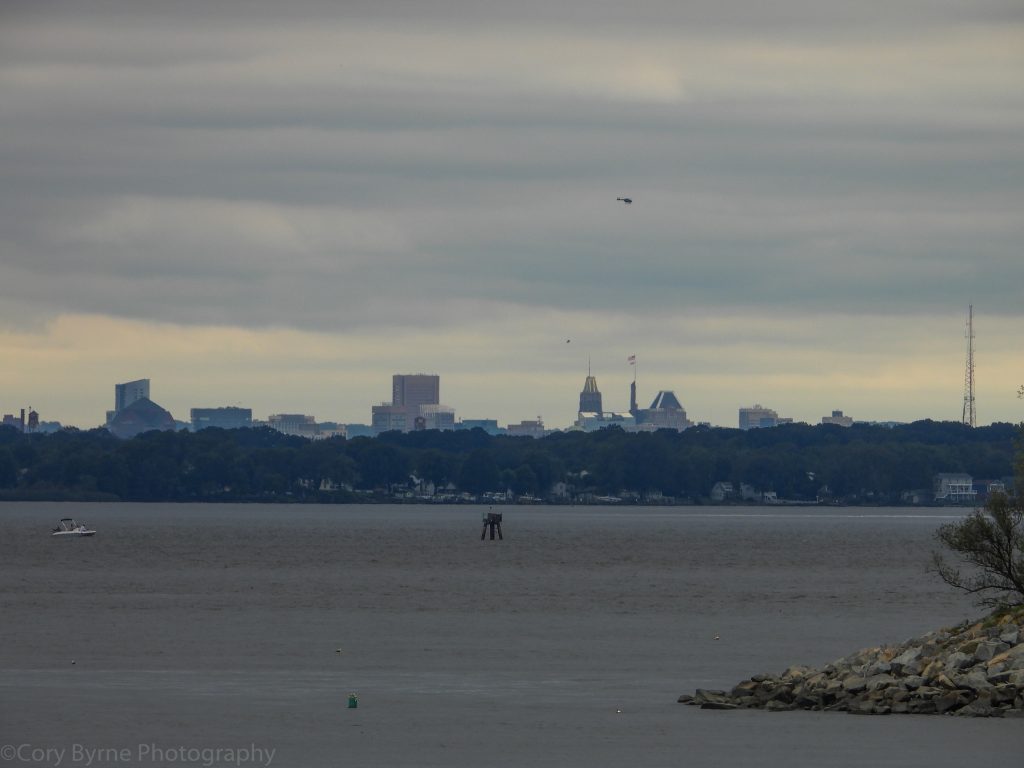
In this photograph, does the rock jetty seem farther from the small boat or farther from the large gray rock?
the small boat

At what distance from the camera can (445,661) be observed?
5234cm

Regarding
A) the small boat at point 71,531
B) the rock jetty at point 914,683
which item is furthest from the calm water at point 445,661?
the small boat at point 71,531

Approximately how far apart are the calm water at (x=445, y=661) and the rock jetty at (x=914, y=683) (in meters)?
0.79

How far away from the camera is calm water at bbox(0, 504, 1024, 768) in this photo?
35.9 metres

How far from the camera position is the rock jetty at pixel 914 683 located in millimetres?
39666

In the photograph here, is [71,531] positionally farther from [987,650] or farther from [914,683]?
[914,683]

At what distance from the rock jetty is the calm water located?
2.58 ft

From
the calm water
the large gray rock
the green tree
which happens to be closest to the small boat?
the calm water

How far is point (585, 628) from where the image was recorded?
6475cm

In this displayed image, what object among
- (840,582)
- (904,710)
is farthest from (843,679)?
(840,582)

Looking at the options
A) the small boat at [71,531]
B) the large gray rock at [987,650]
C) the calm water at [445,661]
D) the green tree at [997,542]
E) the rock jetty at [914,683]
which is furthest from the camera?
the small boat at [71,531]

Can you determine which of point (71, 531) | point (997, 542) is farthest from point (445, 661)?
point (71, 531)

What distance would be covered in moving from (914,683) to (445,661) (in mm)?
15107

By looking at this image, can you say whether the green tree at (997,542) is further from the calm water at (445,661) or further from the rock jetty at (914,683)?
the calm water at (445,661)
